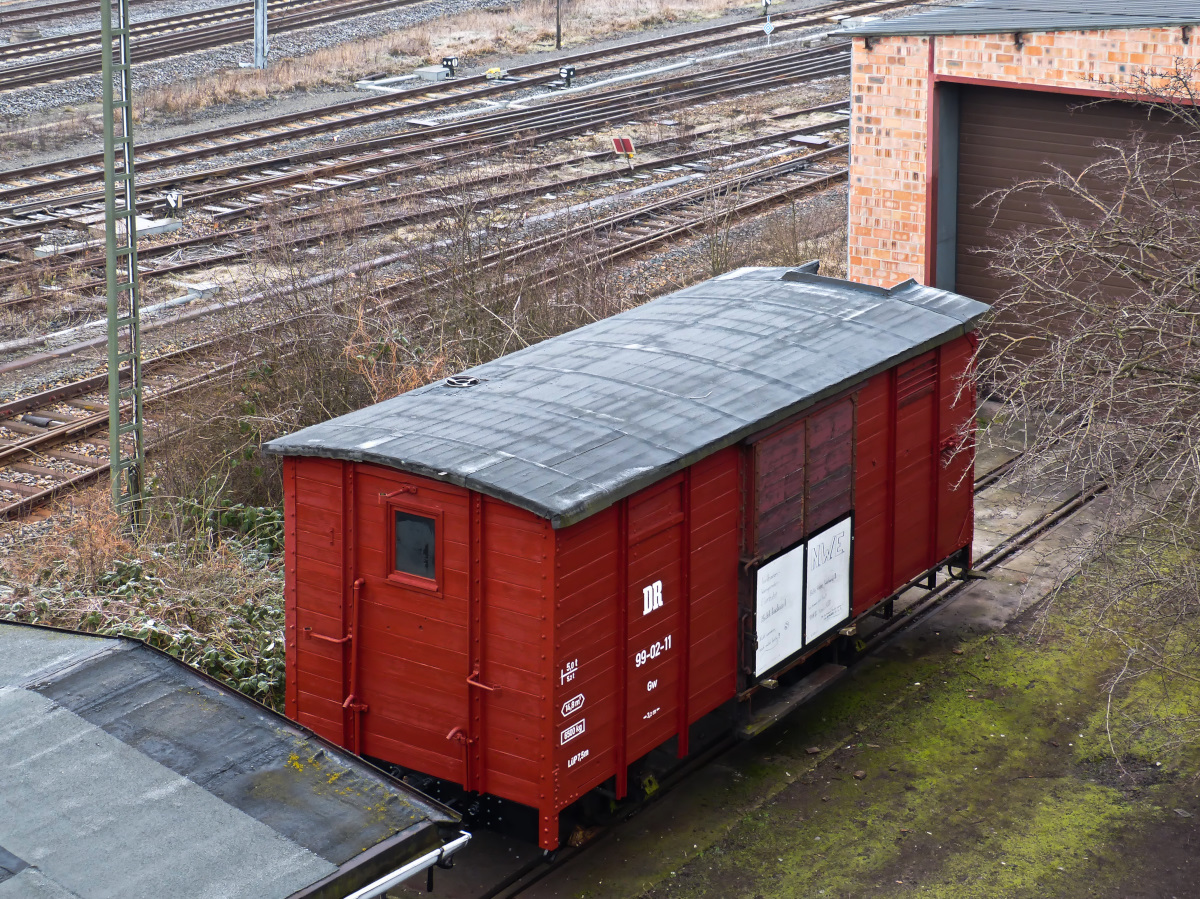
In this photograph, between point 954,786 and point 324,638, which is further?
point 954,786

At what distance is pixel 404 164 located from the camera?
25.5 m

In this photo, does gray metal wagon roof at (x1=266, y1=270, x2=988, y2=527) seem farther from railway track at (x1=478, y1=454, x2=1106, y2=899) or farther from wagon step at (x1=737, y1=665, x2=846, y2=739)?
wagon step at (x1=737, y1=665, x2=846, y2=739)

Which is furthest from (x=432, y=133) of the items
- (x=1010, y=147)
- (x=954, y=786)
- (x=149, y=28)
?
(x=954, y=786)

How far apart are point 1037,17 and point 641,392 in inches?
374

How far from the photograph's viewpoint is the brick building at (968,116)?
52.2 ft

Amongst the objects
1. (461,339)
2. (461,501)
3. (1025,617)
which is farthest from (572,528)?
(461,339)

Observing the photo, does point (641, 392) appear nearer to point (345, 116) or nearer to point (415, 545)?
point (415, 545)

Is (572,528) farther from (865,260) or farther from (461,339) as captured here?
(865,260)

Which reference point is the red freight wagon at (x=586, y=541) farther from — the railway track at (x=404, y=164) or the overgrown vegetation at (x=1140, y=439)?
the railway track at (x=404, y=164)

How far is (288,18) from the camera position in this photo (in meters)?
38.9

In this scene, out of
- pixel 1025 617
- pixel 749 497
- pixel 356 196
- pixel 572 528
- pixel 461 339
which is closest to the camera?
pixel 572 528

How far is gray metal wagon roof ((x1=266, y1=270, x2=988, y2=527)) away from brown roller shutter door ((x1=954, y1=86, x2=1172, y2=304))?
532 cm

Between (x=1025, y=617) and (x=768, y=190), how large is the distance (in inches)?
534

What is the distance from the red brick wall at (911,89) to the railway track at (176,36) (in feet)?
68.9
